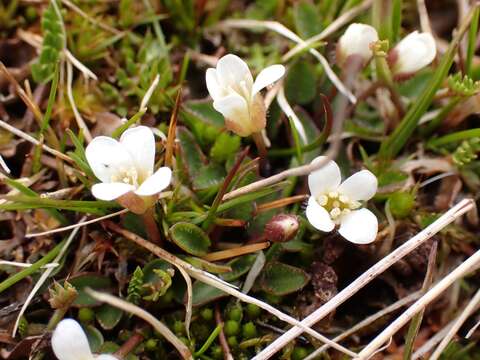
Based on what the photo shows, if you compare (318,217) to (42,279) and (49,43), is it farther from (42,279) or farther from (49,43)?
(49,43)

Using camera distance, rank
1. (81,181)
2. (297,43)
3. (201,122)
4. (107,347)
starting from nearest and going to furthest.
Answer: (107,347) < (81,181) < (201,122) < (297,43)

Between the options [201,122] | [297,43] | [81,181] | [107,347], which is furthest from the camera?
[297,43]

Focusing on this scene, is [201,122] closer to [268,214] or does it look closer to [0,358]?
[268,214]

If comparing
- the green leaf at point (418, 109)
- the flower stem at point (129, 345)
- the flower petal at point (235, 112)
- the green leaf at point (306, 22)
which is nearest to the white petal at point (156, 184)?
the flower petal at point (235, 112)

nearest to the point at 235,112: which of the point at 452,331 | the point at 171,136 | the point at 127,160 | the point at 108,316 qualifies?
the point at 171,136

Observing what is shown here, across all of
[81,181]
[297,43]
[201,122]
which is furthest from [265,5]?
[81,181]

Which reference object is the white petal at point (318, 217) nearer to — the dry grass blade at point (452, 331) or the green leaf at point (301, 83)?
the dry grass blade at point (452, 331)

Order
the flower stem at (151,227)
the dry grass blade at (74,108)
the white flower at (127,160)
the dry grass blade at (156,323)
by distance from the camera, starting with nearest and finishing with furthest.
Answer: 1. the dry grass blade at (156,323)
2. the white flower at (127,160)
3. the flower stem at (151,227)
4. the dry grass blade at (74,108)
